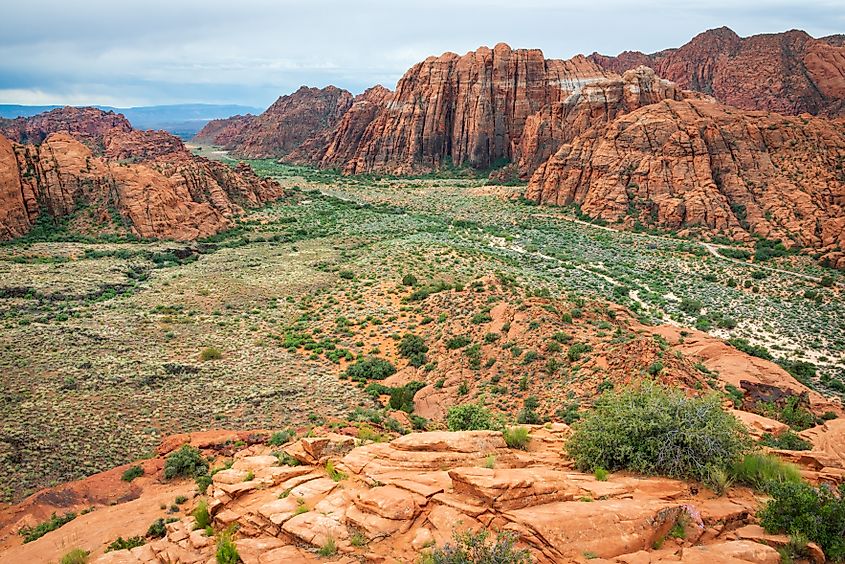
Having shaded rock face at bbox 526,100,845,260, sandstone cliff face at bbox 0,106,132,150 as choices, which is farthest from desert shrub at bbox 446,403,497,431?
sandstone cliff face at bbox 0,106,132,150

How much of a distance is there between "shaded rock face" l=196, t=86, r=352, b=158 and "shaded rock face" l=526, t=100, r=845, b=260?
95048 millimetres

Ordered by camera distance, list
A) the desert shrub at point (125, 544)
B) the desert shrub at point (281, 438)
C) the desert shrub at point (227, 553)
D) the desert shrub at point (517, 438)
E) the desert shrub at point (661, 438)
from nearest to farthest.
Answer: the desert shrub at point (227, 553)
the desert shrub at point (661, 438)
the desert shrub at point (125, 544)
the desert shrub at point (517, 438)
the desert shrub at point (281, 438)

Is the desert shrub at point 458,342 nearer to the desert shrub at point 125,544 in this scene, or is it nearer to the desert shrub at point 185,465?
the desert shrub at point 185,465

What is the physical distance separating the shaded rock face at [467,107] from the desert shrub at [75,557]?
9154 centimetres

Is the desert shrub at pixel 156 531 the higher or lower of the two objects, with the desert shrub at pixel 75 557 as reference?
lower

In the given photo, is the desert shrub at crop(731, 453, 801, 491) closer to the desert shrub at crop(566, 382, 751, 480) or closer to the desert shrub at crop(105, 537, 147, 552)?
the desert shrub at crop(566, 382, 751, 480)

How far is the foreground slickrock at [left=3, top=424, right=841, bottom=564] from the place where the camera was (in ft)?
26.8

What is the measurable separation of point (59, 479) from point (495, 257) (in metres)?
33.4

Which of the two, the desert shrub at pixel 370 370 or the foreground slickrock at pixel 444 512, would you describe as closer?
the foreground slickrock at pixel 444 512

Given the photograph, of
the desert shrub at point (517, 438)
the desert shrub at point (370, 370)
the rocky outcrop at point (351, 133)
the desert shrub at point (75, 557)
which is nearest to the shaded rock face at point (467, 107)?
the rocky outcrop at point (351, 133)

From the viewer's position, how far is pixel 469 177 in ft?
315

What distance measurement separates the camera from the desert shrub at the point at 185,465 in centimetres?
1606

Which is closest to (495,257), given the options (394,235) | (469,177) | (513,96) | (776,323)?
(394,235)

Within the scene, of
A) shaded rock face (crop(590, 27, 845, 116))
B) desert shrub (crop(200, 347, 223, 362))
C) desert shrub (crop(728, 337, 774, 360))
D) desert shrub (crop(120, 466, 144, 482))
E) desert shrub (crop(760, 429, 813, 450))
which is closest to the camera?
desert shrub (crop(760, 429, 813, 450))
